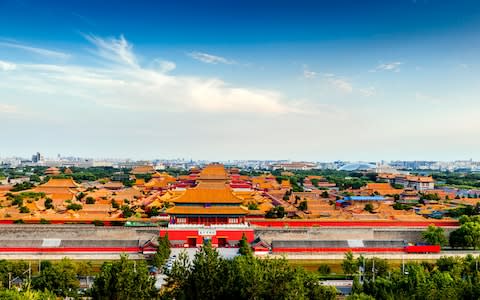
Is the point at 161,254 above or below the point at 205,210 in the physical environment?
below

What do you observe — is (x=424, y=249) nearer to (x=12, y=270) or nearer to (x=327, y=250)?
(x=327, y=250)

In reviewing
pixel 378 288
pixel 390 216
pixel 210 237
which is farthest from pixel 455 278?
pixel 390 216

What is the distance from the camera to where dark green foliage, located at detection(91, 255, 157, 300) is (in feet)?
38.0

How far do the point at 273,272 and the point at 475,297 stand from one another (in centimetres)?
617

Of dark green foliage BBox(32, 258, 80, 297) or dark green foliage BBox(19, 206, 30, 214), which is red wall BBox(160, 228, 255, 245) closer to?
dark green foliage BBox(32, 258, 80, 297)

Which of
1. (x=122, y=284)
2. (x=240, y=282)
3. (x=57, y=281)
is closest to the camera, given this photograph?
(x=122, y=284)

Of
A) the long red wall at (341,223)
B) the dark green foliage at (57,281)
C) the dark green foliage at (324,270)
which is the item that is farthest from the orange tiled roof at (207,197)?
the dark green foliage at (57,281)

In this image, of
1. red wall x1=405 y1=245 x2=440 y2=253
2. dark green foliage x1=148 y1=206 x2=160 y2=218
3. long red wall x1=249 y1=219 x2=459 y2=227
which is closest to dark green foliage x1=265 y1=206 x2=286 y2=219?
long red wall x1=249 y1=219 x2=459 y2=227

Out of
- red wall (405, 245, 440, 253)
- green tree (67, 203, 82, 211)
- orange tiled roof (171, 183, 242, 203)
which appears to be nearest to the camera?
red wall (405, 245, 440, 253)

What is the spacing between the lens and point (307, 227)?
80.7ft

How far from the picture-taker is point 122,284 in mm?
11578

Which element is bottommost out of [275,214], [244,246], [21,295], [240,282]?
[244,246]

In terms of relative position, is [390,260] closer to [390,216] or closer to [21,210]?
[390,216]

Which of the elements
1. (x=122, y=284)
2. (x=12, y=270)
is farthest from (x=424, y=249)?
(x=12, y=270)
